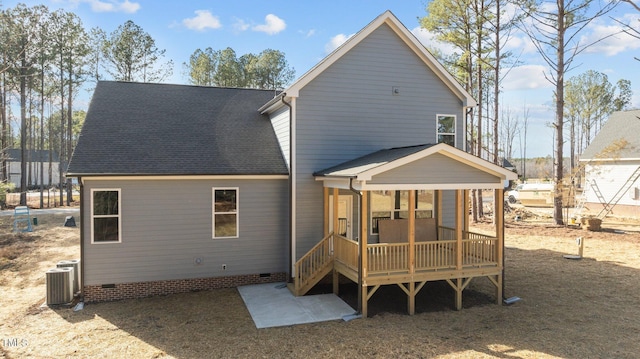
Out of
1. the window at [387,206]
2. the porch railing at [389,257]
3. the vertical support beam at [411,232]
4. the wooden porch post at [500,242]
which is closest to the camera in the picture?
the vertical support beam at [411,232]

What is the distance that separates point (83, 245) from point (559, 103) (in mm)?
23575

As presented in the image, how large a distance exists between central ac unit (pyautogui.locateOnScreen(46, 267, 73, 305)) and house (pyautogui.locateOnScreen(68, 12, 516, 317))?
1.54 feet

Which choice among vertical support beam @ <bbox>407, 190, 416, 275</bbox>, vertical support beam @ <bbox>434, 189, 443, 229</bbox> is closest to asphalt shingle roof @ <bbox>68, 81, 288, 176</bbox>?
vertical support beam @ <bbox>407, 190, 416, 275</bbox>

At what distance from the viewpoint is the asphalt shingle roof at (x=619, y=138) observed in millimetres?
26766

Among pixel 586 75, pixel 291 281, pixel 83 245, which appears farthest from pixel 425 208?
pixel 586 75

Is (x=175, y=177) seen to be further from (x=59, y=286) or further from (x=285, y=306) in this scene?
(x=285, y=306)

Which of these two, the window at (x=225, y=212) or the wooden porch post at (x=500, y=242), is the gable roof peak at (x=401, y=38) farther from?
the wooden porch post at (x=500, y=242)

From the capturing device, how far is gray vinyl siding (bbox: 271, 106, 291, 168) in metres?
12.4

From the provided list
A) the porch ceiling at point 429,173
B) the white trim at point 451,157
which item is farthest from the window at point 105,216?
the white trim at point 451,157

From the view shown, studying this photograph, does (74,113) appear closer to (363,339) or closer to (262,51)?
(262,51)

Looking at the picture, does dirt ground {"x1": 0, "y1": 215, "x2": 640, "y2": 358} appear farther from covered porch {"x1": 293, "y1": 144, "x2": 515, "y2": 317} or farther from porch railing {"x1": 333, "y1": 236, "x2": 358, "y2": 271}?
porch railing {"x1": 333, "y1": 236, "x2": 358, "y2": 271}

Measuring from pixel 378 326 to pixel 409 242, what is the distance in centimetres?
215

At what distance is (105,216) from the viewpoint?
11.0m

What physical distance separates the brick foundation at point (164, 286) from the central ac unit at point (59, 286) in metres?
0.44
